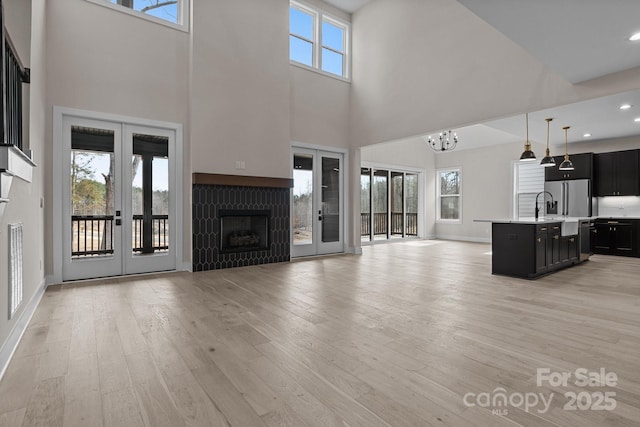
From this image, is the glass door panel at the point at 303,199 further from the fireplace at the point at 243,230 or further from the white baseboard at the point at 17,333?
the white baseboard at the point at 17,333

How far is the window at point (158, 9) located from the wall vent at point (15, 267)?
12.2 ft

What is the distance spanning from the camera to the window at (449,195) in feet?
36.2

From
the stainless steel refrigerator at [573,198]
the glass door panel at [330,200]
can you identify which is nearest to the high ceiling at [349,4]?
the glass door panel at [330,200]

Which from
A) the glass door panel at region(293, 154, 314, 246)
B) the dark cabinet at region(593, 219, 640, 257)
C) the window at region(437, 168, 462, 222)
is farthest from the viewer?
the window at region(437, 168, 462, 222)

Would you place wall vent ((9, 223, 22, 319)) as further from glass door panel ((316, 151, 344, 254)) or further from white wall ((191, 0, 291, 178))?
glass door panel ((316, 151, 344, 254))

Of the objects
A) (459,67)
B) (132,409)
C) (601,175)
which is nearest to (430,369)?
(132,409)

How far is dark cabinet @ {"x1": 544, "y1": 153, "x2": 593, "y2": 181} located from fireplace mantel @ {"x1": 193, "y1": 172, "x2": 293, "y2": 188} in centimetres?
657

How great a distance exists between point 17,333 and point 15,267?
51cm

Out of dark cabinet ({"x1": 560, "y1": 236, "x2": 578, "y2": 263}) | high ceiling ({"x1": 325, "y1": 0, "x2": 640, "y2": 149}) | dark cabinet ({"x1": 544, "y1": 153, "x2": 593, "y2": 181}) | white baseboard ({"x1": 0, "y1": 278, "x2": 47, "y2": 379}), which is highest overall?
high ceiling ({"x1": 325, "y1": 0, "x2": 640, "y2": 149})

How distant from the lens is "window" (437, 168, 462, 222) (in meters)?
11.0

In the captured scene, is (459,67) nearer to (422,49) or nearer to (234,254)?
(422,49)

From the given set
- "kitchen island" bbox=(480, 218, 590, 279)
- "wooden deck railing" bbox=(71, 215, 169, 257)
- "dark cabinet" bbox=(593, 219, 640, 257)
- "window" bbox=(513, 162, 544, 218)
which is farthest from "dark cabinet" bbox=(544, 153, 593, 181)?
"wooden deck railing" bbox=(71, 215, 169, 257)

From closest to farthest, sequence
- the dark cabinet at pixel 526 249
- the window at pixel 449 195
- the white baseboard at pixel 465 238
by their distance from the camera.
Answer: the dark cabinet at pixel 526 249, the white baseboard at pixel 465 238, the window at pixel 449 195

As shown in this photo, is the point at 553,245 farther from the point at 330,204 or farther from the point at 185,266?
the point at 185,266
